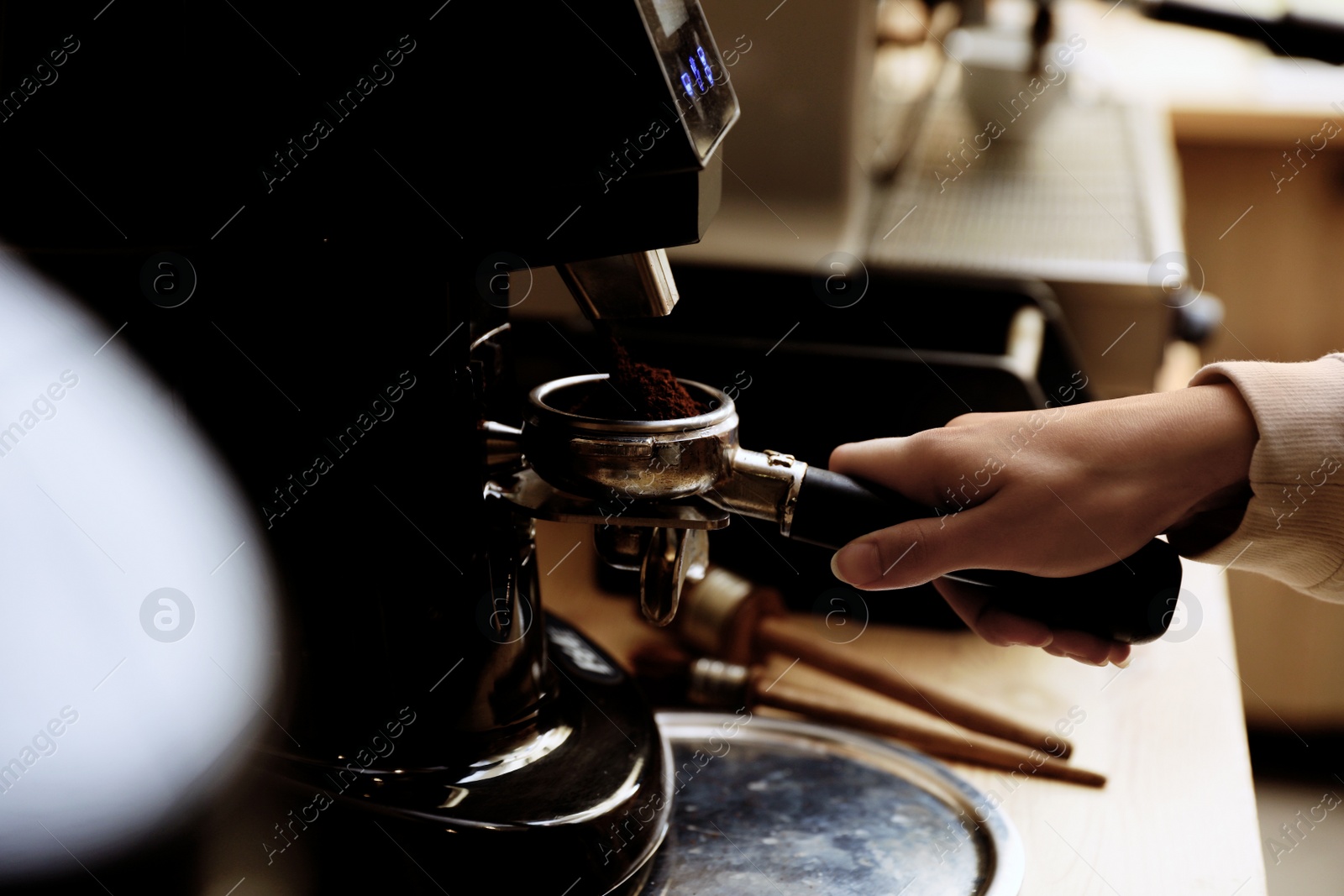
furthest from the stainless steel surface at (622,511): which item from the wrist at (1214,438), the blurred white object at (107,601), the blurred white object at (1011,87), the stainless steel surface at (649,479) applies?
the blurred white object at (1011,87)

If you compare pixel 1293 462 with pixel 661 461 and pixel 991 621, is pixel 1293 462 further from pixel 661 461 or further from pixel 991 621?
pixel 661 461

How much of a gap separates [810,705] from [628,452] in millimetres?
352

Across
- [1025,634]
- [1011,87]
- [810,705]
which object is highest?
[1025,634]

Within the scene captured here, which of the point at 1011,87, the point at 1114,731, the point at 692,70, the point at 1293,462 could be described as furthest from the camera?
the point at 1011,87

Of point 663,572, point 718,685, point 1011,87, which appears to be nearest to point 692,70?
point 663,572

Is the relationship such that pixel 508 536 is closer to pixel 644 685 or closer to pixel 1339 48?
pixel 644 685

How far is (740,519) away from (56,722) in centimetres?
49

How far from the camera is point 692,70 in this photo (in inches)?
16.8

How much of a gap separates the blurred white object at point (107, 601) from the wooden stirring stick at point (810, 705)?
0.30 meters

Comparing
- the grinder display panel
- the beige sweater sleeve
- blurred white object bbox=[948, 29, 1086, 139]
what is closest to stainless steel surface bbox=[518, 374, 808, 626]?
the grinder display panel

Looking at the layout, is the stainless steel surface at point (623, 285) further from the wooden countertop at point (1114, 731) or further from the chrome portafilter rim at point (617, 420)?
the wooden countertop at point (1114, 731)

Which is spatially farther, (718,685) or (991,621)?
(718,685)

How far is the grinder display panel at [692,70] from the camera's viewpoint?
40 cm

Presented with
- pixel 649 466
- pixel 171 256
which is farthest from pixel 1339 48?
pixel 171 256
